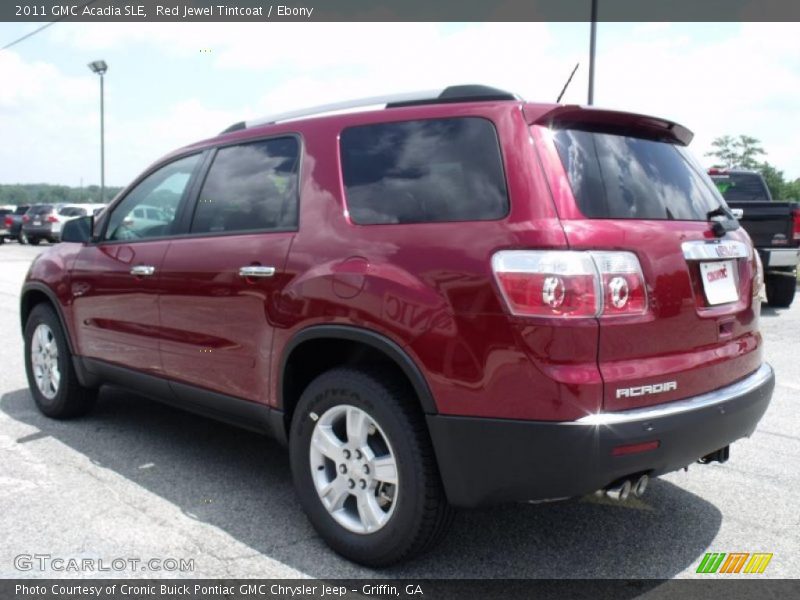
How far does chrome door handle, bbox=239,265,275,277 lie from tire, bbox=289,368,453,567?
21.8 inches

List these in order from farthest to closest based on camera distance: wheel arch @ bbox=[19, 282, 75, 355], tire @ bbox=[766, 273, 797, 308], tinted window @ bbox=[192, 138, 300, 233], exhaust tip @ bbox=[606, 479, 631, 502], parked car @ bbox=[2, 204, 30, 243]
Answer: parked car @ bbox=[2, 204, 30, 243] < tire @ bbox=[766, 273, 797, 308] < wheel arch @ bbox=[19, 282, 75, 355] < tinted window @ bbox=[192, 138, 300, 233] < exhaust tip @ bbox=[606, 479, 631, 502]

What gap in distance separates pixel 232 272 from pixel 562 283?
169 centimetres

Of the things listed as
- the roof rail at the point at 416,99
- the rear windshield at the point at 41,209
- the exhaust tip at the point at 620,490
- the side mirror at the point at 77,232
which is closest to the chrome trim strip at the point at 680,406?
the exhaust tip at the point at 620,490

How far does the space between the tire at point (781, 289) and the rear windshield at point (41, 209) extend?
27.5 m

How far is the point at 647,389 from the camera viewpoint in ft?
8.47

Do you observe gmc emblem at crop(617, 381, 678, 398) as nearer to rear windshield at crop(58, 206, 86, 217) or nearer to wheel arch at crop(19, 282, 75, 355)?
wheel arch at crop(19, 282, 75, 355)

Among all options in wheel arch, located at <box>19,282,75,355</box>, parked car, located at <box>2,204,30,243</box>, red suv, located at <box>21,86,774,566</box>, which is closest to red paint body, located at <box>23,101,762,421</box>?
red suv, located at <box>21,86,774,566</box>

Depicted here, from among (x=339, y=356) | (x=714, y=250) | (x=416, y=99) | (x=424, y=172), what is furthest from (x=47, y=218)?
(x=714, y=250)

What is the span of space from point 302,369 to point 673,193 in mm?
1750

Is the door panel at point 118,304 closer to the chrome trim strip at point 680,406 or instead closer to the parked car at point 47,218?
the chrome trim strip at point 680,406

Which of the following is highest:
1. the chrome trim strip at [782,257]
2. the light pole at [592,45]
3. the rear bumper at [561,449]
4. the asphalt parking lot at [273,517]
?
the light pole at [592,45]

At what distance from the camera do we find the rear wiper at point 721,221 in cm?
308

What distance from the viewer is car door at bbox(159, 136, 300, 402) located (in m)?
3.36

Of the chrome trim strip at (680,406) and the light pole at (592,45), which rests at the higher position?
the light pole at (592,45)
